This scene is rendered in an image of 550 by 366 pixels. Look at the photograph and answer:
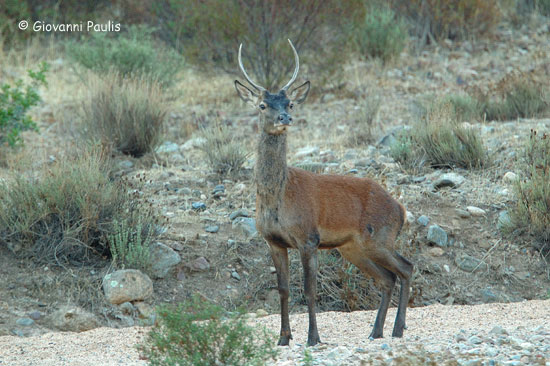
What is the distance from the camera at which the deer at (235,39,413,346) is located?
6.54 m

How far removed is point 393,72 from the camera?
17.4 meters

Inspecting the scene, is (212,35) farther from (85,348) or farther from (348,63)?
(85,348)

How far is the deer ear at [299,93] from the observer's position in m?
7.34

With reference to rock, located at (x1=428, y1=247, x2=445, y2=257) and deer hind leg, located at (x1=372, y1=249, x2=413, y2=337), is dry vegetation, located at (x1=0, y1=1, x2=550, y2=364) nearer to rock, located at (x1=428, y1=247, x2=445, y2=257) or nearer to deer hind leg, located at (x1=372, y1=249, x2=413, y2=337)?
rock, located at (x1=428, y1=247, x2=445, y2=257)

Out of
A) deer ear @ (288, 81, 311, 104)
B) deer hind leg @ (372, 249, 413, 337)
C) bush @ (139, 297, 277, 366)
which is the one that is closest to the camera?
bush @ (139, 297, 277, 366)

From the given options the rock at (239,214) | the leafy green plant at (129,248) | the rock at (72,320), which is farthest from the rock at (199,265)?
the rock at (72,320)

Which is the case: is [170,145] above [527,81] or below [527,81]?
below

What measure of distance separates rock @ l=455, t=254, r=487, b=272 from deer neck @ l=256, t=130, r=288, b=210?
361 cm

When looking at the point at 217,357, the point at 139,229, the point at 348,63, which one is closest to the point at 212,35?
the point at 348,63

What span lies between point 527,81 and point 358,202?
331 inches

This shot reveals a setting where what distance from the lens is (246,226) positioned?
949cm

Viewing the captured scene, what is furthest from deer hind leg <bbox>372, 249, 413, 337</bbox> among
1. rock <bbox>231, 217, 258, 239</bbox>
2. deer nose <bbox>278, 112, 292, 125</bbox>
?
rock <bbox>231, 217, 258, 239</bbox>

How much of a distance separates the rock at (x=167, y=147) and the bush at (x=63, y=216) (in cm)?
383

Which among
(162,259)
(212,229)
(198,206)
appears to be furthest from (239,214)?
(162,259)
